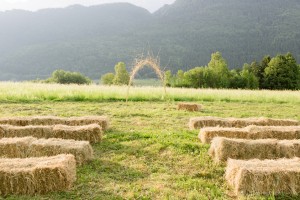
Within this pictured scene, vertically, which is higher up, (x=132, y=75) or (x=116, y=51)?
(x=116, y=51)

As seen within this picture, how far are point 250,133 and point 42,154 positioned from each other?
18.4 ft

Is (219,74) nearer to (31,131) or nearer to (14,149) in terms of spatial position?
(31,131)

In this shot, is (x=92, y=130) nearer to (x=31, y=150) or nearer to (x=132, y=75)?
(x=31, y=150)

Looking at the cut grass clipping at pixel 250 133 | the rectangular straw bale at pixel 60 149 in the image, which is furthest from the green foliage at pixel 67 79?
the rectangular straw bale at pixel 60 149

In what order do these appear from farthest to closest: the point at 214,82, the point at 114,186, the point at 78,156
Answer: the point at 214,82, the point at 78,156, the point at 114,186

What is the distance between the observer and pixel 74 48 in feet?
528

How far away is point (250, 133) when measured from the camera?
34.1 feet

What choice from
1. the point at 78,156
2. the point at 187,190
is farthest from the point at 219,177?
the point at 78,156

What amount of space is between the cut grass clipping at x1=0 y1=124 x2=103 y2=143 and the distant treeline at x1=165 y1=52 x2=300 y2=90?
51.7 meters

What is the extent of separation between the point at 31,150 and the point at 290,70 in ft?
187

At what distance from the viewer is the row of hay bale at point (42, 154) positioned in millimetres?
6172

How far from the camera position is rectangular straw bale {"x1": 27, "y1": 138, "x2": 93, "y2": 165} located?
7.95m

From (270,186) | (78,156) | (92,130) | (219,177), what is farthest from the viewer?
(92,130)

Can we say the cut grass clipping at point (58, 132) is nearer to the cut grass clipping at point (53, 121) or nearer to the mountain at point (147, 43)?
the cut grass clipping at point (53, 121)
